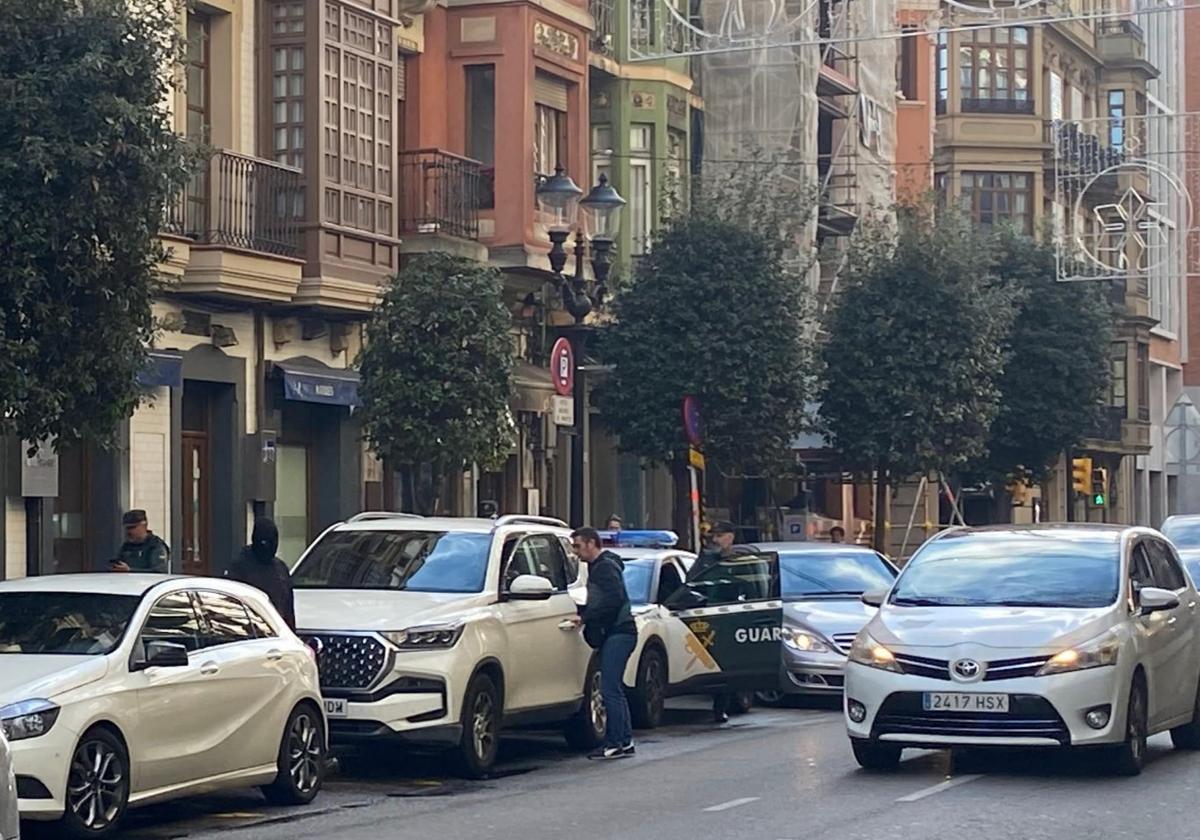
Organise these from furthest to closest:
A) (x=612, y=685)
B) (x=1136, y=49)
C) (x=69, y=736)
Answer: (x=1136, y=49) → (x=612, y=685) → (x=69, y=736)

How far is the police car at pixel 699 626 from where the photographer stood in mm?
20547

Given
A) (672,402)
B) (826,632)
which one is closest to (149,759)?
(826,632)

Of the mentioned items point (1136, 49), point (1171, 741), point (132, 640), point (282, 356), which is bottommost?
point (1171, 741)

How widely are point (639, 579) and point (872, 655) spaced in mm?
5758

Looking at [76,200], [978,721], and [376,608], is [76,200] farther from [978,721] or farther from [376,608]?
[978,721]

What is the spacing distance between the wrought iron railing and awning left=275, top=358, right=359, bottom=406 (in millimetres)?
2429

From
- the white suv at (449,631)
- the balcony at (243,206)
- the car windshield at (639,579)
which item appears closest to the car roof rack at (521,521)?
the white suv at (449,631)

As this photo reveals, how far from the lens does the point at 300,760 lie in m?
14.9

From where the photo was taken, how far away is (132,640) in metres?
13.3

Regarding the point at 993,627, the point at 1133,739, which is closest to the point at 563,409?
the point at 993,627

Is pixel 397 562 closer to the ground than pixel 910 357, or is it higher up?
closer to the ground

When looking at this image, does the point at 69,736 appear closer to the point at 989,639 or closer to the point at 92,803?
the point at 92,803

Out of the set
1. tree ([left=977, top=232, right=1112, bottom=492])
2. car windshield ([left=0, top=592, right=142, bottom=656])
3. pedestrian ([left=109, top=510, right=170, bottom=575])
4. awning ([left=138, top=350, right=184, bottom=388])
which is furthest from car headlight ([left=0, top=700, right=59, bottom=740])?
tree ([left=977, top=232, right=1112, bottom=492])

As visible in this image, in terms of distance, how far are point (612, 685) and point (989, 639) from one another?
3.58 m
